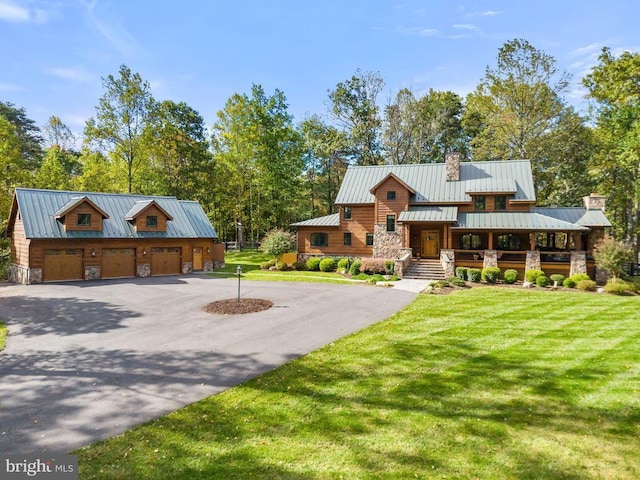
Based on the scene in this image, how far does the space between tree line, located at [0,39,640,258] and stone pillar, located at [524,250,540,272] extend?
11227 millimetres

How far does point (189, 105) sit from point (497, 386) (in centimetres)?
4532

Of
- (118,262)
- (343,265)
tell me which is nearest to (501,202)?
(343,265)

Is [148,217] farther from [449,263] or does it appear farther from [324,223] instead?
[449,263]

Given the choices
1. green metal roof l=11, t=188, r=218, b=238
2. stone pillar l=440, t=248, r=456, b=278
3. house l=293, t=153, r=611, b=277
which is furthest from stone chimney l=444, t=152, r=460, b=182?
green metal roof l=11, t=188, r=218, b=238

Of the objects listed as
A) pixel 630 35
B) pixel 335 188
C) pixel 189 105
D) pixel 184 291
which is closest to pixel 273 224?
pixel 335 188

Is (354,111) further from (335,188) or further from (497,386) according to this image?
(497,386)

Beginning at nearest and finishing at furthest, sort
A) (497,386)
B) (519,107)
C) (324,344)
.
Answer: (497,386) → (324,344) → (519,107)

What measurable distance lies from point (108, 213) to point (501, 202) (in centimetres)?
2959

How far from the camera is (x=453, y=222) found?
2619 centimetres

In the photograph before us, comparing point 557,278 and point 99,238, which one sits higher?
point 99,238

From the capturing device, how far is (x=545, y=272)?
2369 cm

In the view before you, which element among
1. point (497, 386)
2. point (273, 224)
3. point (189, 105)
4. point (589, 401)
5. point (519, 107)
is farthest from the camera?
point (273, 224)

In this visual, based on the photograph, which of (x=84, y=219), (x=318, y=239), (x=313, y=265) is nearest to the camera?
(x=84, y=219)

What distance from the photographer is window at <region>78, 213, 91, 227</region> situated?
79.8 feet
